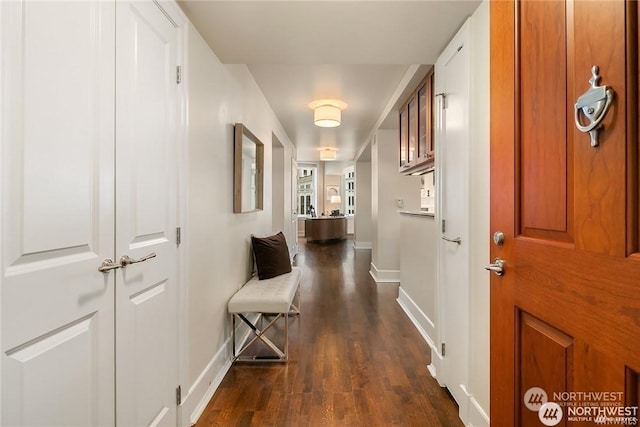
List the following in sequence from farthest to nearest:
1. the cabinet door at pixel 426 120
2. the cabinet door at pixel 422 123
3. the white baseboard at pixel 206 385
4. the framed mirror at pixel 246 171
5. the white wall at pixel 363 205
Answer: the white wall at pixel 363 205 → the cabinet door at pixel 422 123 → the cabinet door at pixel 426 120 → the framed mirror at pixel 246 171 → the white baseboard at pixel 206 385

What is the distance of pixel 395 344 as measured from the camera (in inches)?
99.9

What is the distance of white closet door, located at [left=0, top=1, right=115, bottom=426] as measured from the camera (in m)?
0.71

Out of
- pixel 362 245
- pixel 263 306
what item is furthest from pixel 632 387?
pixel 362 245

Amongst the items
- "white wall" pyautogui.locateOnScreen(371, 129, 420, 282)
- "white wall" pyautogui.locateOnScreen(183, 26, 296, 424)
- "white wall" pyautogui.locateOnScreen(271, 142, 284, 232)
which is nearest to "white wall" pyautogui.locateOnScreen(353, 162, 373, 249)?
"white wall" pyautogui.locateOnScreen(271, 142, 284, 232)

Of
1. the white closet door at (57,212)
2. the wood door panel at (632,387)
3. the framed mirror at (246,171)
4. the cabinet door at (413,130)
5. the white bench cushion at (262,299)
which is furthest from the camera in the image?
the cabinet door at (413,130)

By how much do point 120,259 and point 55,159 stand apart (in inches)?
16.3

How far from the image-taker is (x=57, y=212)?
83 centimetres

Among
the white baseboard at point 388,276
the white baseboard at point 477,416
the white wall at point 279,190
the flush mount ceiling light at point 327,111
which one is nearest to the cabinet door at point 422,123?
the flush mount ceiling light at point 327,111

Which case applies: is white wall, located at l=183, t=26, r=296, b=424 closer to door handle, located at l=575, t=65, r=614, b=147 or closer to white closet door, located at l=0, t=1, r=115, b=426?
white closet door, located at l=0, t=1, r=115, b=426

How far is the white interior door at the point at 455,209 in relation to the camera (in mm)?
1620

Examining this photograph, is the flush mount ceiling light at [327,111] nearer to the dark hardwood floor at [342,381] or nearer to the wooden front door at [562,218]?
the dark hardwood floor at [342,381]

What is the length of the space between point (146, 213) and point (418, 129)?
2464 mm

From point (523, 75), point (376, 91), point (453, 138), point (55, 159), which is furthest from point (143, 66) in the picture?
point (376, 91)

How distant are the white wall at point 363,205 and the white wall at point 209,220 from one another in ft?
17.1
